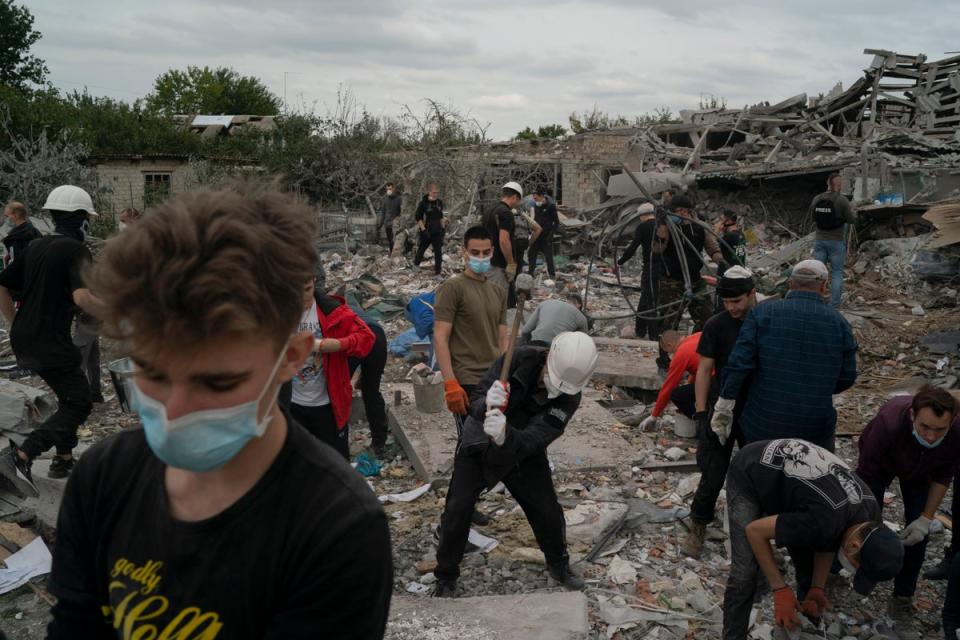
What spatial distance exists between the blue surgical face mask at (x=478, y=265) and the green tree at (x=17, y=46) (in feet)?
116

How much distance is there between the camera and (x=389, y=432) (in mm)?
6121

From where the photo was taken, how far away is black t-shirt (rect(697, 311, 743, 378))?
433 centimetres

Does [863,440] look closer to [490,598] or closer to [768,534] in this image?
[768,534]

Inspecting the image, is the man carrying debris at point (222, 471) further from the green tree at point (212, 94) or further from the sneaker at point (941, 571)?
the green tree at point (212, 94)

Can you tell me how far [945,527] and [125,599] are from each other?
5144 millimetres

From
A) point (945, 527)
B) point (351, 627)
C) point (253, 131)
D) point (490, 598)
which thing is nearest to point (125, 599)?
point (351, 627)

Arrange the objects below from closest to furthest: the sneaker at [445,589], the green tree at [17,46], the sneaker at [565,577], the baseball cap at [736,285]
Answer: the sneaker at [445,589] → the sneaker at [565,577] → the baseball cap at [736,285] → the green tree at [17,46]

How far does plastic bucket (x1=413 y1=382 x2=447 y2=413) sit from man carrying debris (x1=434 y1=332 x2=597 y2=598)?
8.25ft

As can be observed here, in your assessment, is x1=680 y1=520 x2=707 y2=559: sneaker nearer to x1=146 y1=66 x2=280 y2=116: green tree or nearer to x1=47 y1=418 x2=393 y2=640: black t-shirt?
x1=47 y1=418 x2=393 y2=640: black t-shirt

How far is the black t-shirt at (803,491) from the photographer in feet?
10.00

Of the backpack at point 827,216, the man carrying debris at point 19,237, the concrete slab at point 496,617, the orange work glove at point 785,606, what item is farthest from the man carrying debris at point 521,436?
the backpack at point 827,216

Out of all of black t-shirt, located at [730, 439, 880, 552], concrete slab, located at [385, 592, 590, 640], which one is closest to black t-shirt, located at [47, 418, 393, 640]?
concrete slab, located at [385, 592, 590, 640]

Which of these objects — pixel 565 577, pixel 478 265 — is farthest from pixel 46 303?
pixel 565 577

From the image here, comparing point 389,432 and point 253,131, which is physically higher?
point 253,131
